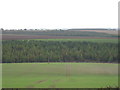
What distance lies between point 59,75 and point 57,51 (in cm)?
399

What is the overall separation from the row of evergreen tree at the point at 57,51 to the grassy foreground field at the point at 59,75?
110 cm

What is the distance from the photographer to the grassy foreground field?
31.2 feet

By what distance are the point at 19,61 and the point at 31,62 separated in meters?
0.77

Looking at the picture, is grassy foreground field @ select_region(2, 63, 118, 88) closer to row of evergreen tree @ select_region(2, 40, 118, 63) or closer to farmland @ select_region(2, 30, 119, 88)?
farmland @ select_region(2, 30, 119, 88)

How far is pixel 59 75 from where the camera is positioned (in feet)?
36.0

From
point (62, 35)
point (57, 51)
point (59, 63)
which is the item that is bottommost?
point (59, 63)

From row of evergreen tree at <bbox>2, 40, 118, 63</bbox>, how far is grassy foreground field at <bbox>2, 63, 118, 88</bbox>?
1101 millimetres

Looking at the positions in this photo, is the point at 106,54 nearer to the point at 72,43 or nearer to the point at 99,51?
the point at 99,51

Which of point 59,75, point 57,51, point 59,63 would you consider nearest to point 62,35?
point 57,51

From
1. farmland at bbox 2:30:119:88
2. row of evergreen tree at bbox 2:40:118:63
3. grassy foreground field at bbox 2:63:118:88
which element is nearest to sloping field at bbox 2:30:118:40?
farmland at bbox 2:30:119:88

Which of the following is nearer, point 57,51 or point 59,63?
point 59,63

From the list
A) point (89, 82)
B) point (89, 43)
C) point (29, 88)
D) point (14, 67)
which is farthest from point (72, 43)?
point (29, 88)

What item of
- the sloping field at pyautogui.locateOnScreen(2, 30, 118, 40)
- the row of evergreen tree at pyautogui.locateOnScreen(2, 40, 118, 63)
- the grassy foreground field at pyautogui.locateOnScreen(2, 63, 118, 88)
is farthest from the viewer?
the sloping field at pyautogui.locateOnScreen(2, 30, 118, 40)

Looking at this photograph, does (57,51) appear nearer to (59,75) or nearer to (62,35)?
(59,75)
